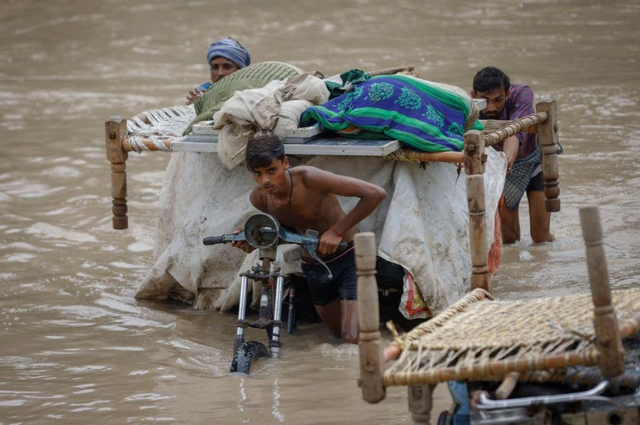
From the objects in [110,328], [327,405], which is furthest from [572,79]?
[327,405]

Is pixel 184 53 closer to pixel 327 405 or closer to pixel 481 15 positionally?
pixel 481 15

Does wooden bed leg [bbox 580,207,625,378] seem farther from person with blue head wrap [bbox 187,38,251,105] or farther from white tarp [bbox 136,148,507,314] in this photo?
person with blue head wrap [bbox 187,38,251,105]

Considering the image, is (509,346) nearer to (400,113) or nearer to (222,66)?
(400,113)

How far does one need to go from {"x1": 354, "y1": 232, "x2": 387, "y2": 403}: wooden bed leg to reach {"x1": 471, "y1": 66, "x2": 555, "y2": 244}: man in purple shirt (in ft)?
10.2

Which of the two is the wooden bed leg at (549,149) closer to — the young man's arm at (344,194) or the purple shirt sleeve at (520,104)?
the purple shirt sleeve at (520,104)

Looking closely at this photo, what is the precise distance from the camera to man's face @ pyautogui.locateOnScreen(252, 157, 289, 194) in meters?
4.93

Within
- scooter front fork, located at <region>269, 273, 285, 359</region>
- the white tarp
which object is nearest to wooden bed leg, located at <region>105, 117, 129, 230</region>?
the white tarp

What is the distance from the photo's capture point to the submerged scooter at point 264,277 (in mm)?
5020

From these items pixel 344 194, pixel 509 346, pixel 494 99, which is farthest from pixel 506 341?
pixel 494 99

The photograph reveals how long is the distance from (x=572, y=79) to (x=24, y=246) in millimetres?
6553

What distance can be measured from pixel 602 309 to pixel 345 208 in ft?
8.33

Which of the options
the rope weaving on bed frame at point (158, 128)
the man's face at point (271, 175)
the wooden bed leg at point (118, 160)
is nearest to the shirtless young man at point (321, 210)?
the man's face at point (271, 175)

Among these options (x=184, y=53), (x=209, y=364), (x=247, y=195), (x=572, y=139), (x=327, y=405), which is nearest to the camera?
(x=327, y=405)

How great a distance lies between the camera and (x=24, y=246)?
770 cm
